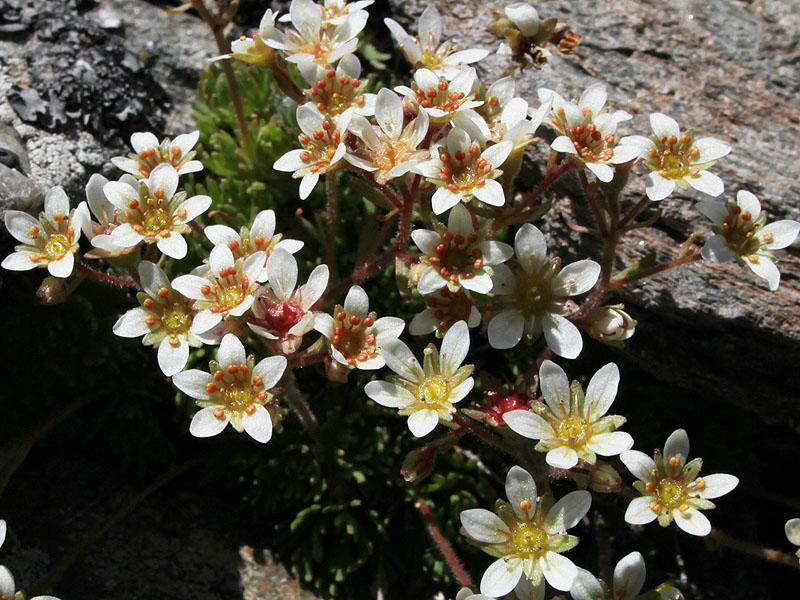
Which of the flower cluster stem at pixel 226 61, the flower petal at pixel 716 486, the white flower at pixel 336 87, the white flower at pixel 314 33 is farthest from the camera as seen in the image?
the flower cluster stem at pixel 226 61

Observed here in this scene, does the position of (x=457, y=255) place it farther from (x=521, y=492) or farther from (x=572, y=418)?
(x=521, y=492)

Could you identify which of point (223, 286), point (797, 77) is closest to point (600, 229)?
point (223, 286)

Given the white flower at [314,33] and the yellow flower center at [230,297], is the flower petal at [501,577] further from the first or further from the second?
the white flower at [314,33]

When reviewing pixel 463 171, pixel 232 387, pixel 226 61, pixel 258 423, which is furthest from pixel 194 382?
pixel 226 61

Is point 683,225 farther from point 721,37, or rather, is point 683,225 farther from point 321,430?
point 321,430

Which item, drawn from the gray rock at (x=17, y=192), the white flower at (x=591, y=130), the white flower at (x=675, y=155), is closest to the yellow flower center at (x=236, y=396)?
the gray rock at (x=17, y=192)

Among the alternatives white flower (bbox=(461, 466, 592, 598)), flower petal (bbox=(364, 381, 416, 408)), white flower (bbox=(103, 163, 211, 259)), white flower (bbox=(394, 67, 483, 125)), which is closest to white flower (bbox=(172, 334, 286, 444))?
flower petal (bbox=(364, 381, 416, 408))

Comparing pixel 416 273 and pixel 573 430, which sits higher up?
pixel 416 273
